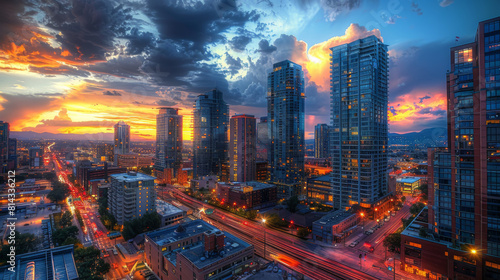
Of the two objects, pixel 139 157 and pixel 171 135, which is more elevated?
pixel 171 135

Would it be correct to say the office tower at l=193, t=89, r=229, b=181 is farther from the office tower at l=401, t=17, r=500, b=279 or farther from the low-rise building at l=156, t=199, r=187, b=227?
the office tower at l=401, t=17, r=500, b=279

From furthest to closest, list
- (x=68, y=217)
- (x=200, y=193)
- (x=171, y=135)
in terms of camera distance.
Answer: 1. (x=171, y=135)
2. (x=200, y=193)
3. (x=68, y=217)

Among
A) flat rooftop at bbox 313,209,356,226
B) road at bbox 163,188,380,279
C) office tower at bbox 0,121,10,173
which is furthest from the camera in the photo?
office tower at bbox 0,121,10,173

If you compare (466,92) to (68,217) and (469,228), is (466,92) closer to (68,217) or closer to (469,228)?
(469,228)

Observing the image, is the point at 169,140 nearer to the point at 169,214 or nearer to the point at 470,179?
the point at 169,214

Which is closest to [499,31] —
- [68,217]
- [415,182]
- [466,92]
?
[466,92]

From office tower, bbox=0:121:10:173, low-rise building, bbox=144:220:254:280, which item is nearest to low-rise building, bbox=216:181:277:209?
low-rise building, bbox=144:220:254:280

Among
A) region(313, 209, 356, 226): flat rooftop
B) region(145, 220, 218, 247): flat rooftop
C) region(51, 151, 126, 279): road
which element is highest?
region(145, 220, 218, 247): flat rooftop
